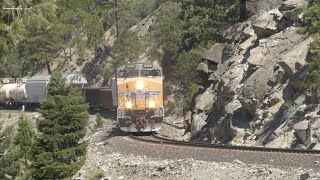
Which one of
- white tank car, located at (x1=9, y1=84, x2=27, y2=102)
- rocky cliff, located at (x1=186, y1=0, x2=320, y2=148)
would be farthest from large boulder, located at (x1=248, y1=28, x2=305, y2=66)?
white tank car, located at (x1=9, y1=84, x2=27, y2=102)

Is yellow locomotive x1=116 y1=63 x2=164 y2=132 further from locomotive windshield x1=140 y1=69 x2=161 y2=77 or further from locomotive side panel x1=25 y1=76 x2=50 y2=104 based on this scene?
locomotive side panel x1=25 y1=76 x2=50 y2=104

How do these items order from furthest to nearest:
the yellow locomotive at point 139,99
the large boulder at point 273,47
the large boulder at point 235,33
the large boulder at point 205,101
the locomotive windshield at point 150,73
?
1. the large boulder at point 235,33
2. the large boulder at point 205,101
3. the large boulder at point 273,47
4. the locomotive windshield at point 150,73
5. the yellow locomotive at point 139,99

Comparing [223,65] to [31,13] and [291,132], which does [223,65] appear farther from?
[31,13]

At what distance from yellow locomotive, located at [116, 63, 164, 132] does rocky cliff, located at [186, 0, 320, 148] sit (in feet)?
14.2

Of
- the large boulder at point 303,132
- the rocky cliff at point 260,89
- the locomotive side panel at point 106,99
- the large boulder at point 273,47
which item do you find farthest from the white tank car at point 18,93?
the large boulder at point 303,132

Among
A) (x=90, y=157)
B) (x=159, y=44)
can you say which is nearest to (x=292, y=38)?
(x=90, y=157)

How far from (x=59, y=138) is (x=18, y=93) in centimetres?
4426

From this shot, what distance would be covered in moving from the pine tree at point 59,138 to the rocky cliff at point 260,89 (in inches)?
353

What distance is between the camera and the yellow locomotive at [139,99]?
31.8 m

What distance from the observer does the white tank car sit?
6622cm

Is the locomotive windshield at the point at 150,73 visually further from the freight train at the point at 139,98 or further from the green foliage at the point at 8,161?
the green foliage at the point at 8,161

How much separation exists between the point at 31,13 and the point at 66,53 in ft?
285

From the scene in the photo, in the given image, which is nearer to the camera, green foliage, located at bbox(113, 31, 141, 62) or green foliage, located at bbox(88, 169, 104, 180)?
green foliage, located at bbox(88, 169, 104, 180)

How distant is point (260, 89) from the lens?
30844 mm
